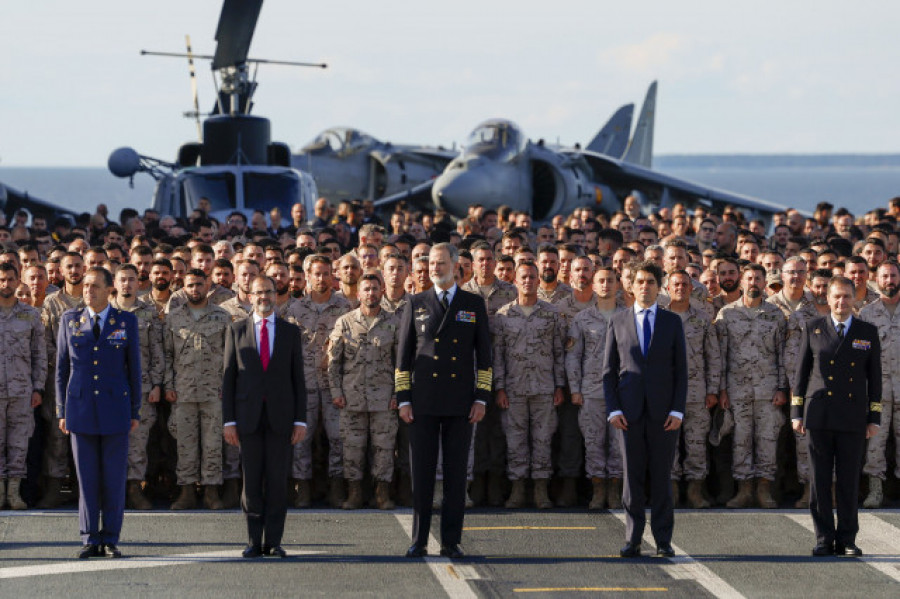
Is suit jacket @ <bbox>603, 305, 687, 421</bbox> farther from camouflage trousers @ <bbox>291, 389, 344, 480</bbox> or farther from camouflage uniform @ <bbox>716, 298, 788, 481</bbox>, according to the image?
camouflage trousers @ <bbox>291, 389, 344, 480</bbox>

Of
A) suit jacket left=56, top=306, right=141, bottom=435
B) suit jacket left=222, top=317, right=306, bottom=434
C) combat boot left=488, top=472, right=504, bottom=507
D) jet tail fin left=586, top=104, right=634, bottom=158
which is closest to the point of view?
suit jacket left=222, top=317, right=306, bottom=434

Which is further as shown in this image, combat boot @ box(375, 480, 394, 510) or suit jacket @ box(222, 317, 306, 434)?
combat boot @ box(375, 480, 394, 510)

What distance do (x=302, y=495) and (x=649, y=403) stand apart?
2.98 metres

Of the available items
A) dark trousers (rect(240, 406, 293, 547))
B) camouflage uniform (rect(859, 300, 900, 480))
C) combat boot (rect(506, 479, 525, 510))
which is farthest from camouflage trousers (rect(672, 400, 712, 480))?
dark trousers (rect(240, 406, 293, 547))

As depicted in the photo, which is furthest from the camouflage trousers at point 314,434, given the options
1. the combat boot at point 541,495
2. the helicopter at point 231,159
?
the helicopter at point 231,159

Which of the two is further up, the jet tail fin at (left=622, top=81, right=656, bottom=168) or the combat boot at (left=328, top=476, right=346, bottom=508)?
the jet tail fin at (left=622, top=81, right=656, bottom=168)

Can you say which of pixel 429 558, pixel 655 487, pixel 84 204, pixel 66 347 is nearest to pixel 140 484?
pixel 66 347

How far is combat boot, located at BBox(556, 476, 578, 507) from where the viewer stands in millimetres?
10242

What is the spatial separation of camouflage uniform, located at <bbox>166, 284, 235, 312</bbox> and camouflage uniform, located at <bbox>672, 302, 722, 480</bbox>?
3.56 meters

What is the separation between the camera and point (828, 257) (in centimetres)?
1198

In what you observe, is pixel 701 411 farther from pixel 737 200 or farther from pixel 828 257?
pixel 737 200

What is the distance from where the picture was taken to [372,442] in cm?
1000

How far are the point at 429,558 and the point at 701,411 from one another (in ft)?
9.48

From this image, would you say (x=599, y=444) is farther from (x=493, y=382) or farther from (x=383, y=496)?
(x=383, y=496)
